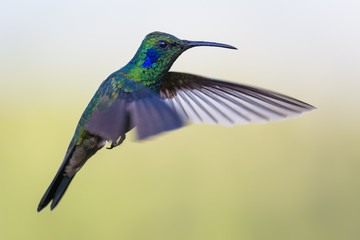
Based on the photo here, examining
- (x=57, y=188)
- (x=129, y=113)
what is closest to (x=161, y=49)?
(x=129, y=113)

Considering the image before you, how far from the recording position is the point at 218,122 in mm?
1352

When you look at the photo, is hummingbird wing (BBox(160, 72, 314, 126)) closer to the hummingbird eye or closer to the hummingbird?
the hummingbird

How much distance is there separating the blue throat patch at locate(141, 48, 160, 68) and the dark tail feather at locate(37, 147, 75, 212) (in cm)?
27

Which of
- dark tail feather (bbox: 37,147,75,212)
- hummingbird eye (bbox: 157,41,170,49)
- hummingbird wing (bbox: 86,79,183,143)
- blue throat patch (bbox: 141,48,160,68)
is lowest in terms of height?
dark tail feather (bbox: 37,147,75,212)

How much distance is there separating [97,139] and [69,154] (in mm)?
74

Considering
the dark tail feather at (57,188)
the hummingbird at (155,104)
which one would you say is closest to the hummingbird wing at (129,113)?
the hummingbird at (155,104)

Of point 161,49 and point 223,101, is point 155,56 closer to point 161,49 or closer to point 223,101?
point 161,49

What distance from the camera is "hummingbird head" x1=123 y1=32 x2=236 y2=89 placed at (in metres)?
1.13

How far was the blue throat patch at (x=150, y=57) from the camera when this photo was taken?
3.78 ft

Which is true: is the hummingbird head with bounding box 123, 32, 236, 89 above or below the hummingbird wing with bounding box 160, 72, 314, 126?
above

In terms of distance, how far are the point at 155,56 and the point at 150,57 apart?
2cm

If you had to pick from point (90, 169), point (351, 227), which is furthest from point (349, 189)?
point (90, 169)

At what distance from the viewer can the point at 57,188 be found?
3.98ft

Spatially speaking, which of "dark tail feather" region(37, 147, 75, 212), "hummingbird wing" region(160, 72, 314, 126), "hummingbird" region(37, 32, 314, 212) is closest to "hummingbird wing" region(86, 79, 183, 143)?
"hummingbird" region(37, 32, 314, 212)
